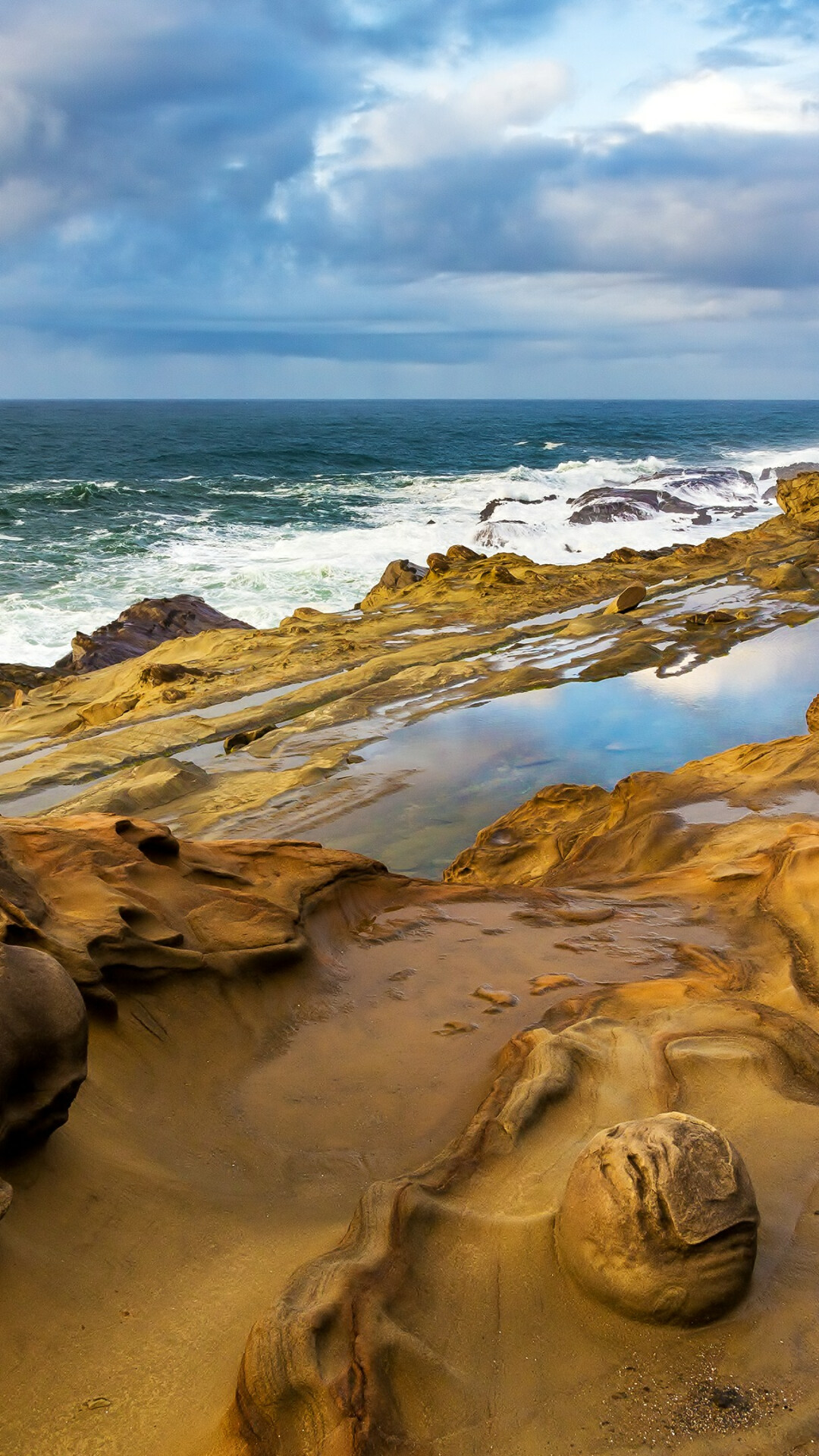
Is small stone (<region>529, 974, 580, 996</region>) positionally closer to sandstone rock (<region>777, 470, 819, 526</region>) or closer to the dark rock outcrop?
the dark rock outcrop

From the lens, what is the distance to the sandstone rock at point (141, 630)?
11.7m

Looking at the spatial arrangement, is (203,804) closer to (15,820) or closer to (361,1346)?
(15,820)

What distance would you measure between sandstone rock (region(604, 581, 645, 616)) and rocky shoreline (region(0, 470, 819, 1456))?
5.89 m

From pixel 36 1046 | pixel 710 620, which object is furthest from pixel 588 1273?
pixel 710 620

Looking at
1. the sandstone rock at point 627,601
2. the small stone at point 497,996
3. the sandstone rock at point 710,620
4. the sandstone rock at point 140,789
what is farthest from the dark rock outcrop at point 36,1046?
the sandstone rock at point 627,601

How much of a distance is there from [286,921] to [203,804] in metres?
2.98

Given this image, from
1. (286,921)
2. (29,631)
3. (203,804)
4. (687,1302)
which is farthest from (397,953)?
(29,631)

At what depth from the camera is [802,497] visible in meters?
19.4

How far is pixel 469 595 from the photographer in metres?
12.6

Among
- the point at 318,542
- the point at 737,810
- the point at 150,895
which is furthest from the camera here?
the point at 318,542

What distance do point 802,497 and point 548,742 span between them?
45.6ft

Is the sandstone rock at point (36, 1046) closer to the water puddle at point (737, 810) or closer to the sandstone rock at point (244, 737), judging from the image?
the water puddle at point (737, 810)

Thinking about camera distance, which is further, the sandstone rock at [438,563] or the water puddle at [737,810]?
the sandstone rock at [438,563]

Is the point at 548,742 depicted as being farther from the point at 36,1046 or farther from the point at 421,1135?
the point at 36,1046
